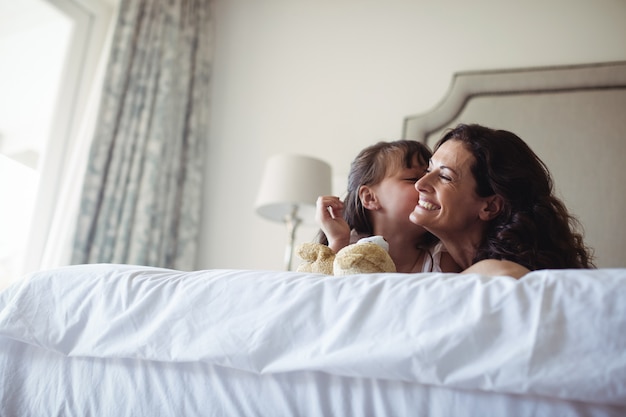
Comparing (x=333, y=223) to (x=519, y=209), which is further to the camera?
(x=333, y=223)

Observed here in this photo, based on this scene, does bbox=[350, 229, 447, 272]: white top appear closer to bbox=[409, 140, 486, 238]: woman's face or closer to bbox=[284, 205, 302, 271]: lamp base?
bbox=[409, 140, 486, 238]: woman's face

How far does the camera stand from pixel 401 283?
0.81 meters

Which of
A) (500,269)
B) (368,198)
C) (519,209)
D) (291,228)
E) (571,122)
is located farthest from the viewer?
(291,228)

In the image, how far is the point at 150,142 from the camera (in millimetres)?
2949

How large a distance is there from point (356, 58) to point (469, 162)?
195 cm

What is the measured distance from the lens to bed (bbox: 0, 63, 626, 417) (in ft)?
2.25

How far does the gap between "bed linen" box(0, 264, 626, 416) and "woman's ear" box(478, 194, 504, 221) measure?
548 mm

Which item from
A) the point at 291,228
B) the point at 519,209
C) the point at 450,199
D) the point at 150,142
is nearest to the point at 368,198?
the point at 450,199

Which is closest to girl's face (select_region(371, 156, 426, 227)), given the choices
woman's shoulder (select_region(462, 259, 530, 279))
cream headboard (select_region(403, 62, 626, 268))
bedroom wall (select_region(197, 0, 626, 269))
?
woman's shoulder (select_region(462, 259, 530, 279))

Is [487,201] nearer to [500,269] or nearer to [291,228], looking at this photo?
[500,269]

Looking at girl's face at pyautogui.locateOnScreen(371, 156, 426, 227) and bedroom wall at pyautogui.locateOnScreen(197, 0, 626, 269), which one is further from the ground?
bedroom wall at pyautogui.locateOnScreen(197, 0, 626, 269)

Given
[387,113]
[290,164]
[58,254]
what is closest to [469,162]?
[290,164]

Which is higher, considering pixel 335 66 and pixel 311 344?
pixel 335 66

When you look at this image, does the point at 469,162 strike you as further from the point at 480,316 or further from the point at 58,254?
the point at 58,254
